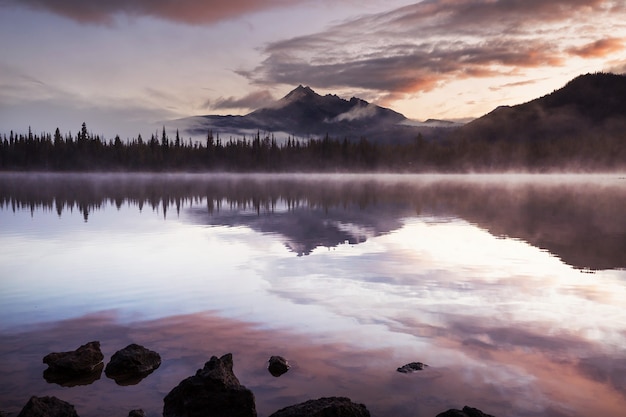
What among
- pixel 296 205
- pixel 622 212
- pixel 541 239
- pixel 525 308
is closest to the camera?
pixel 525 308

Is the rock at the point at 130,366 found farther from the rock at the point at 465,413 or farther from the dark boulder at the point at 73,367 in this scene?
the rock at the point at 465,413

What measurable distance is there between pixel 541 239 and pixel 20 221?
130ft

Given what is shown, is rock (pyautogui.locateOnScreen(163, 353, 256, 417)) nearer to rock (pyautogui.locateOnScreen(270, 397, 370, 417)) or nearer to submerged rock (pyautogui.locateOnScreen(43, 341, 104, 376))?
rock (pyautogui.locateOnScreen(270, 397, 370, 417))

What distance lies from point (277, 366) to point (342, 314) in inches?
183

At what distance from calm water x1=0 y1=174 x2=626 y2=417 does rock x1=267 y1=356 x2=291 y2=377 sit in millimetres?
171

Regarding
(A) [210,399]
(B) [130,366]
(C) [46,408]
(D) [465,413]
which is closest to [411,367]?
(D) [465,413]

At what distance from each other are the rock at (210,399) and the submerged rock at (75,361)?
263 cm

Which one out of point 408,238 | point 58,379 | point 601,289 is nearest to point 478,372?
point 58,379

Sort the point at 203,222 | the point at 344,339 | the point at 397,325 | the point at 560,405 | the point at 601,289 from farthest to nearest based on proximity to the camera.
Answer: the point at 203,222 → the point at 601,289 → the point at 397,325 → the point at 344,339 → the point at 560,405

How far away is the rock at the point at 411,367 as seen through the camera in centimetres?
1154

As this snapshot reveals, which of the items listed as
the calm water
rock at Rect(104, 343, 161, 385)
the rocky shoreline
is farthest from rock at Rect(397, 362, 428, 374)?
rock at Rect(104, 343, 161, 385)

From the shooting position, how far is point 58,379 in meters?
11.1

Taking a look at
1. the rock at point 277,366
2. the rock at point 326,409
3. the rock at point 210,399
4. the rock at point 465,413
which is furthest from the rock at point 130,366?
the rock at point 465,413

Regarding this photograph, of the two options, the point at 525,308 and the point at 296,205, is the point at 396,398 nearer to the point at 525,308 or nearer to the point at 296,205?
the point at 525,308
